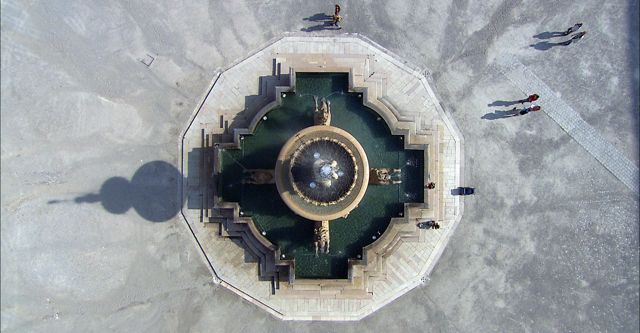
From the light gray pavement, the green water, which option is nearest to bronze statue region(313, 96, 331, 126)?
the green water

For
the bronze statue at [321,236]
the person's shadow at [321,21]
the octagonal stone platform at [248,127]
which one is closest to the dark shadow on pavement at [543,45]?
the octagonal stone platform at [248,127]

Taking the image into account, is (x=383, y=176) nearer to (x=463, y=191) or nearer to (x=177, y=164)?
(x=463, y=191)

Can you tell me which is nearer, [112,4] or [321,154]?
[321,154]

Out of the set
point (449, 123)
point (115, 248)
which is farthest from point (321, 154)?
point (115, 248)

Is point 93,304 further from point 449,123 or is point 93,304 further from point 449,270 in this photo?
point 449,123

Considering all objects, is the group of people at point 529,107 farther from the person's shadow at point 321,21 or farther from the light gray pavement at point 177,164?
the person's shadow at point 321,21

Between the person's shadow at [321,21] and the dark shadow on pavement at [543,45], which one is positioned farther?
the dark shadow on pavement at [543,45]

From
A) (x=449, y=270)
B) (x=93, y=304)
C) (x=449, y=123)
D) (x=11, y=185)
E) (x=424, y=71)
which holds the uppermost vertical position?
(x=424, y=71)
